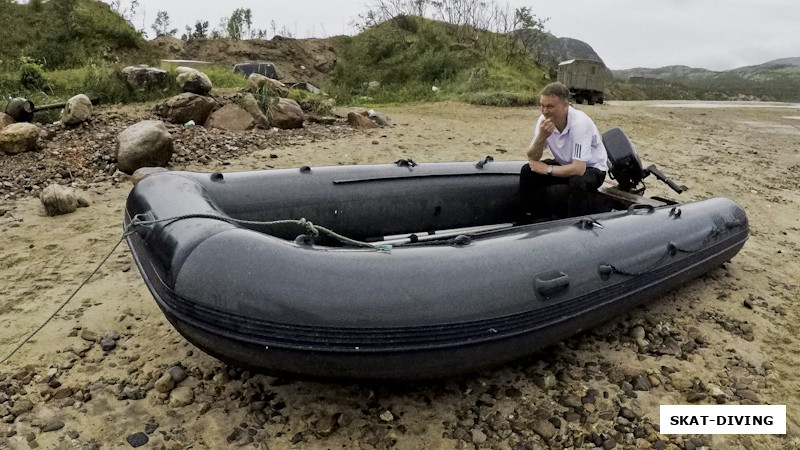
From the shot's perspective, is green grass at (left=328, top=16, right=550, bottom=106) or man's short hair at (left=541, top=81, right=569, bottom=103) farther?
green grass at (left=328, top=16, right=550, bottom=106)

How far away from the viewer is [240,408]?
259cm

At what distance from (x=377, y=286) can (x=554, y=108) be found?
1.98m

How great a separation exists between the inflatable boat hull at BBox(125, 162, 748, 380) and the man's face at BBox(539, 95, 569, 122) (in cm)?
76

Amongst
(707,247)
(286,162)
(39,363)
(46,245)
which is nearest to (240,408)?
(39,363)

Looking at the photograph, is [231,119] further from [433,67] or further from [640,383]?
[433,67]

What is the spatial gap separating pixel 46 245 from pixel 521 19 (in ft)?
60.3

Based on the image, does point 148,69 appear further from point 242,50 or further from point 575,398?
point 242,50

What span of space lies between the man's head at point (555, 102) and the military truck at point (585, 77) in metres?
12.5

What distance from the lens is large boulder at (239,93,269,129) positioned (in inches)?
306

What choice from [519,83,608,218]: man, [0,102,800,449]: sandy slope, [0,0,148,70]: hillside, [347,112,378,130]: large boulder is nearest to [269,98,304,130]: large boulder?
[347,112,378,130]: large boulder

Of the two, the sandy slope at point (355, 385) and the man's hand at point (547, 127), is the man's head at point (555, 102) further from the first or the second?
the sandy slope at point (355, 385)

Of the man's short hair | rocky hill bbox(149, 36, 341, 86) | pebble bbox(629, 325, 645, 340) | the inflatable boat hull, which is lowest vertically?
pebble bbox(629, 325, 645, 340)

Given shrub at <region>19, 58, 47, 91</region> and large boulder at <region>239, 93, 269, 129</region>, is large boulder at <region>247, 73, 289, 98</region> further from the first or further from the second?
shrub at <region>19, 58, 47, 91</region>

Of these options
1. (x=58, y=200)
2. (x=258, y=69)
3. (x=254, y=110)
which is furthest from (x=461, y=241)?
(x=258, y=69)
